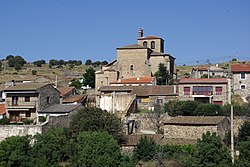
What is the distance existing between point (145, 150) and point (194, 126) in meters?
5.19

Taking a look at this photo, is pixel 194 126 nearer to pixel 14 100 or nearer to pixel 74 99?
pixel 74 99

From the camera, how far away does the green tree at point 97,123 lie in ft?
118

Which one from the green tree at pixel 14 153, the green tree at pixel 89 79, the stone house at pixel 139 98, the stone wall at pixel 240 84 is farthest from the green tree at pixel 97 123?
the green tree at pixel 89 79

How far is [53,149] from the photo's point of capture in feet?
112

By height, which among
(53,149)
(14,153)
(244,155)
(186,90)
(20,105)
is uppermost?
(186,90)

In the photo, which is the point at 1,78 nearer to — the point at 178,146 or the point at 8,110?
the point at 8,110

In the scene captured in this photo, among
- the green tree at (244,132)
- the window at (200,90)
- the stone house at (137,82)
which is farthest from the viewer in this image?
the stone house at (137,82)

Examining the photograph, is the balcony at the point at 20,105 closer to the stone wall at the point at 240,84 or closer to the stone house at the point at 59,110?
the stone house at the point at 59,110

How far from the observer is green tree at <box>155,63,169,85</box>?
5907cm

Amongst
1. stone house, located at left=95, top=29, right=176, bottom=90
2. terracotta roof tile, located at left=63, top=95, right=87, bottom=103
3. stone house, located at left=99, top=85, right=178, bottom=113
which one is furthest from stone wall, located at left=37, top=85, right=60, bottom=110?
stone house, located at left=95, top=29, right=176, bottom=90

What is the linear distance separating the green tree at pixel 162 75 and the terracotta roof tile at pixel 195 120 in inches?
848

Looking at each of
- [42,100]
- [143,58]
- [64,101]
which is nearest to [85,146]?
[42,100]

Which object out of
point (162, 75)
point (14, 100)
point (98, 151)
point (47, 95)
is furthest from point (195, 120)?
point (162, 75)

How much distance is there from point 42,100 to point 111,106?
7.26 m
